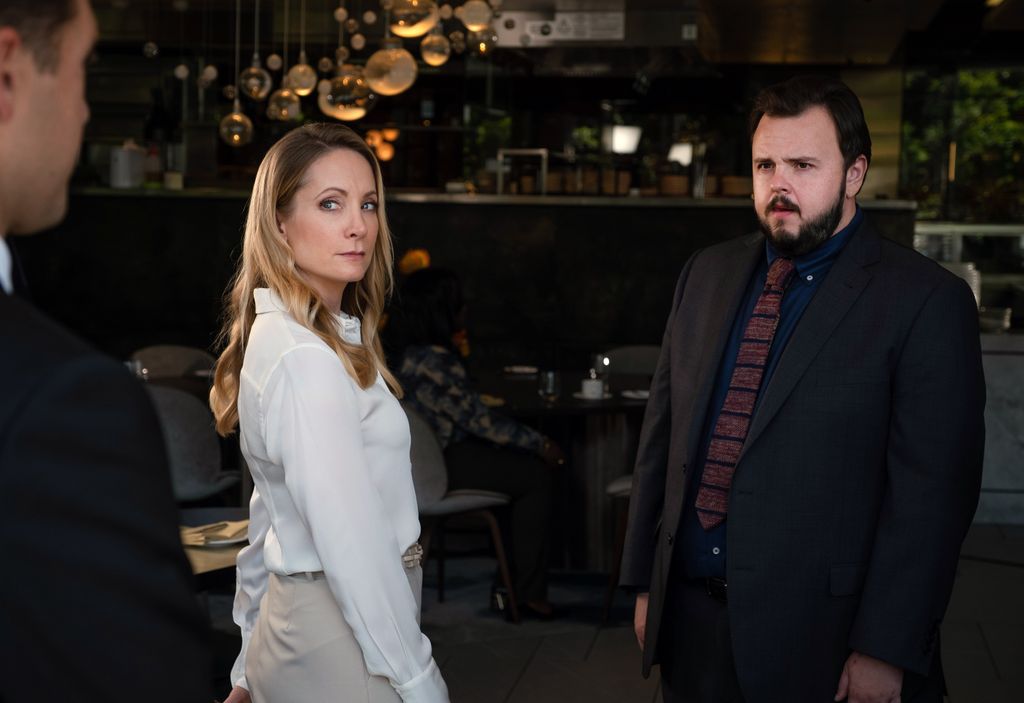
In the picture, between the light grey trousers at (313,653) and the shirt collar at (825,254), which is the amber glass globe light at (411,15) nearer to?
the shirt collar at (825,254)

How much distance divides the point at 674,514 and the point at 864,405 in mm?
408

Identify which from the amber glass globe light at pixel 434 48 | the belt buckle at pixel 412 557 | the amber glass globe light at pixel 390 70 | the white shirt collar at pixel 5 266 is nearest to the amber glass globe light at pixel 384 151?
the amber glass globe light at pixel 434 48

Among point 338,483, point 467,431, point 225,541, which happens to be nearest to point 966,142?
point 467,431

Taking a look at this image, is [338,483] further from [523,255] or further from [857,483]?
[523,255]

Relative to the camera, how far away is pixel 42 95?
90 cm

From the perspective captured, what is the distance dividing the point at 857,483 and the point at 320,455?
0.95 metres

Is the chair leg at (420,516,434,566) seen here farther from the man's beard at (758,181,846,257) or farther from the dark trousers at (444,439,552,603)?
the man's beard at (758,181,846,257)

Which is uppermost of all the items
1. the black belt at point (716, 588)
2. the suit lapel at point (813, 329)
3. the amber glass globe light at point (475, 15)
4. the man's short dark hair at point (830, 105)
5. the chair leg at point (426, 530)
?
the amber glass globe light at point (475, 15)

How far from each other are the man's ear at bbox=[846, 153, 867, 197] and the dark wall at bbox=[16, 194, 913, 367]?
6.48 metres

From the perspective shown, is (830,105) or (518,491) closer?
(830,105)

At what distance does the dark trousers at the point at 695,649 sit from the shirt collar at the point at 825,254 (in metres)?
0.62

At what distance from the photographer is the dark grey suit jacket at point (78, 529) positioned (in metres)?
0.79

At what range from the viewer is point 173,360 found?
22.8 ft

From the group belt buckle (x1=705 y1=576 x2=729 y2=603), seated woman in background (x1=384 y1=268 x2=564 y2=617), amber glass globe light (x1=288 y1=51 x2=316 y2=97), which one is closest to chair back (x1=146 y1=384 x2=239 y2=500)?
seated woman in background (x1=384 y1=268 x2=564 y2=617)
